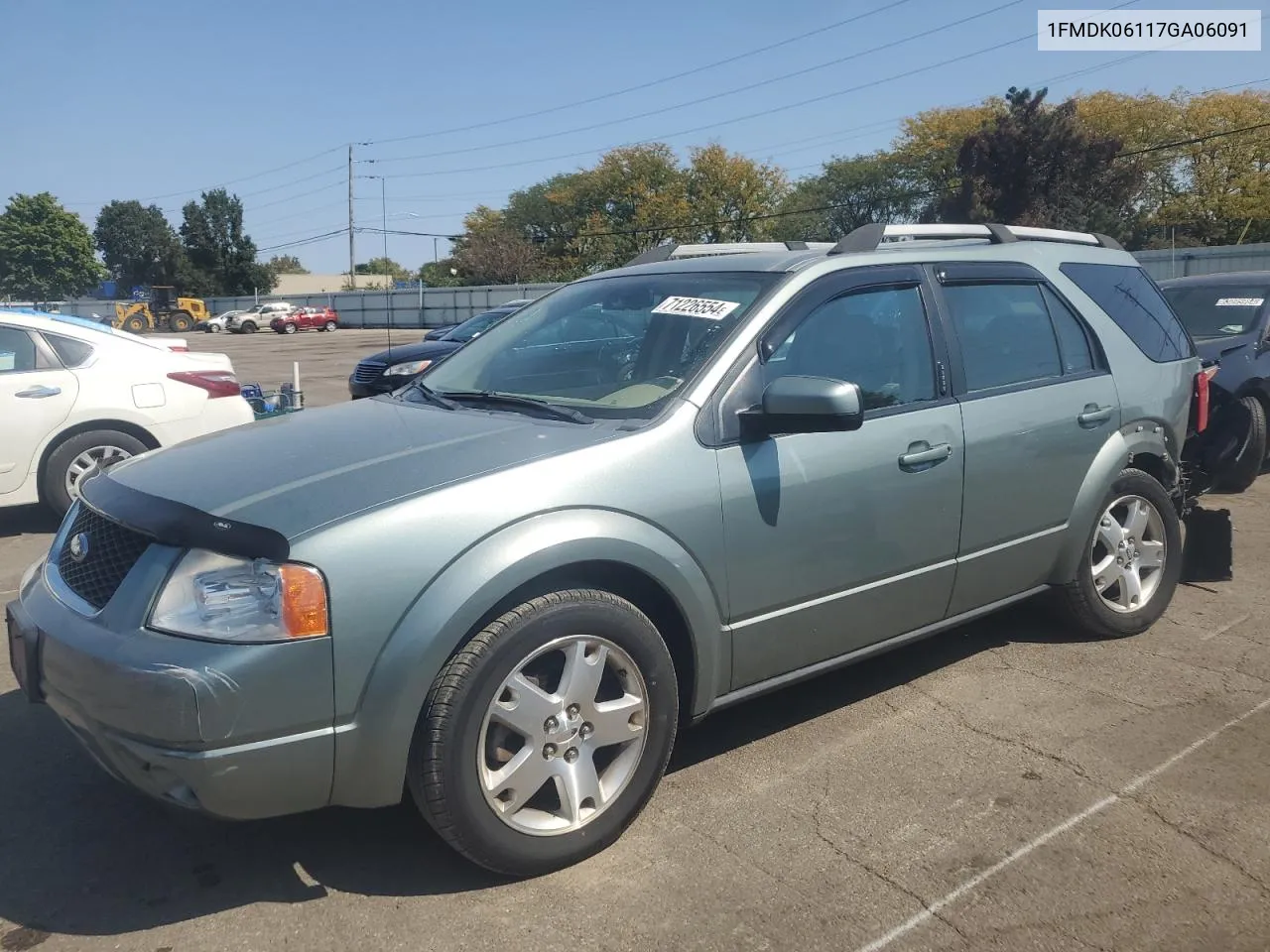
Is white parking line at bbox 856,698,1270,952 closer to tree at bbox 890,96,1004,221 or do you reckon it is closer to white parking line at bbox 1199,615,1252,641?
white parking line at bbox 1199,615,1252,641

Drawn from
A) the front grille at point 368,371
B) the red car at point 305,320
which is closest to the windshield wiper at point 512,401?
the front grille at point 368,371

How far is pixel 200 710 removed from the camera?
244 cm

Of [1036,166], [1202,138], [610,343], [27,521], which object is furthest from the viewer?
[1202,138]

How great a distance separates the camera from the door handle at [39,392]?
706 cm

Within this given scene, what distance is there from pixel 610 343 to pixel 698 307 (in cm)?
39

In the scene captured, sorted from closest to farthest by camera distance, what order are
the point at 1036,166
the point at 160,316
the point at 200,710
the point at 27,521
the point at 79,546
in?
1. the point at 200,710
2. the point at 79,546
3. the point at 27,521
4. the point at 1036,166
5. the point at 160,316

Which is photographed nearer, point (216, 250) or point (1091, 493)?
point (1091, 493)

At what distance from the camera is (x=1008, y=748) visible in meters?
3.69

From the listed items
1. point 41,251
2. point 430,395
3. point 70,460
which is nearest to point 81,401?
point 70,460

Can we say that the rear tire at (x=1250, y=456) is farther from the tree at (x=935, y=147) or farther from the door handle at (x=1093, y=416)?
the tree at (x=935, y=147)

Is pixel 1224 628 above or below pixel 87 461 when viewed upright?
below

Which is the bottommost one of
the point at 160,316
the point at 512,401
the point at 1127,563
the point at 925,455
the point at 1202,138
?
the point at 1127,563

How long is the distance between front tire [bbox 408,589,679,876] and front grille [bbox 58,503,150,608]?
0.87 m

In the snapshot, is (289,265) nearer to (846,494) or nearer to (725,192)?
(725,192)
